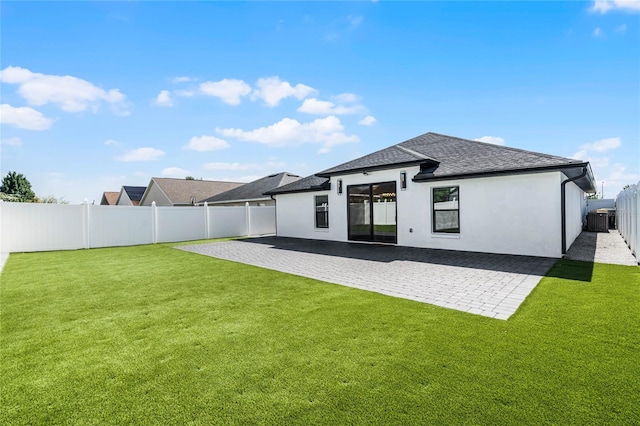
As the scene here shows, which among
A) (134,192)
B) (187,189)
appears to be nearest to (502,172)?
(187,189)

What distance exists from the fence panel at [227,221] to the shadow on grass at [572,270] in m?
15.7

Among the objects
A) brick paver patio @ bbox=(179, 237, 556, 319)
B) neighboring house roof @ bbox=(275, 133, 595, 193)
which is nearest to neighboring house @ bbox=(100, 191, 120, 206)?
brick paver patio @ bbox=(179, 237, 556, 319)

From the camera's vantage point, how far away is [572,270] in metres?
7.06

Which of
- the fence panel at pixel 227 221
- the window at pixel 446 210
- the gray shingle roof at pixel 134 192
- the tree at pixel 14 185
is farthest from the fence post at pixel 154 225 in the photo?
the tree at pixel 14 185

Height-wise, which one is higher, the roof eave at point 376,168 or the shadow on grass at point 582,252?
the roof eave at point 376,168

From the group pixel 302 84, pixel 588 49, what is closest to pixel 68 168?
pixel 302 84

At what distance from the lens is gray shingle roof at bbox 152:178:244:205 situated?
2841cm

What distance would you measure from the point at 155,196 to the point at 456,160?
95.5 feet

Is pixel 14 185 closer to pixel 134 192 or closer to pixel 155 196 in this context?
pixel 134 192

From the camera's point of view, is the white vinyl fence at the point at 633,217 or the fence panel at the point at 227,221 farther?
the fence panel at the point at 227,221

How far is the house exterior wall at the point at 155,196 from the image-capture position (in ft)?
93.0

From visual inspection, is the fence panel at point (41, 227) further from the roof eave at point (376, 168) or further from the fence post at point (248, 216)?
the roof eave at point (376, 168)

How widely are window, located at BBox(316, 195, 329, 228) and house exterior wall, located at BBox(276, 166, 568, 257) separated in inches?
92.1

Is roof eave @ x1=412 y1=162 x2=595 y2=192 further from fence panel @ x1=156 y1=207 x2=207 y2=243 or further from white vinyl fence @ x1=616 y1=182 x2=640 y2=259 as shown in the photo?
fence panel @ x1=156 y1=207 x2=207 y2=243
